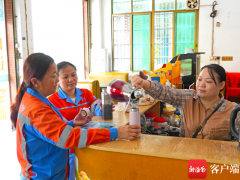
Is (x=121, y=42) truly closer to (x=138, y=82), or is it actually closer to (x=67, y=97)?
(x=67, y=97)

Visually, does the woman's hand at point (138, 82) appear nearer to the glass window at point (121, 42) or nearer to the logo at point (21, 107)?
the logo at point (21, 107)

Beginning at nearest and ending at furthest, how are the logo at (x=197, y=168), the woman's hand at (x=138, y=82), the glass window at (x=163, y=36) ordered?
the logo at (x=197, y=168), the woman's hand at (x=138, y=82), the glass window at (x=163, y=36)

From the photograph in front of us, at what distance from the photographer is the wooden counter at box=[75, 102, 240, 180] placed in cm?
120

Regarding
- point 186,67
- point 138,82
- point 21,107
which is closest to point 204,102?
point 138,82

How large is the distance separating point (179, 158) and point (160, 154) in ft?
0.33

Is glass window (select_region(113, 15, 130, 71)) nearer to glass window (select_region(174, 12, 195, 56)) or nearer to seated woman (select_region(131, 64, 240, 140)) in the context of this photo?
glass window (select_region(174, 12, 195, 56))

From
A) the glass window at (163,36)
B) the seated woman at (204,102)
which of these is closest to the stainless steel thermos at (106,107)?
the seated woman at (204,102)

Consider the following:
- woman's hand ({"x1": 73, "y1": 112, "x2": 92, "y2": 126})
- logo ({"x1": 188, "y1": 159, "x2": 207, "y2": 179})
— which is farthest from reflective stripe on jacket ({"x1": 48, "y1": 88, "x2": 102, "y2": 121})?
logo ({"x1": 188, "y1": 159, "x2": 207, "y2": 179})

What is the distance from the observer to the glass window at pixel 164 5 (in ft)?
22.6

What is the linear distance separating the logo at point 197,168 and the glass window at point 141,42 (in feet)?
20.5

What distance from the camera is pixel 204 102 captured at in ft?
5.82

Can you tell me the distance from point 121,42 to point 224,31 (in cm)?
310

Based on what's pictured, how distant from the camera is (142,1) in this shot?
7129 mm

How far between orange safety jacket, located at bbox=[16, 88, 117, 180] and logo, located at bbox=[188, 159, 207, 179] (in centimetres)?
48
